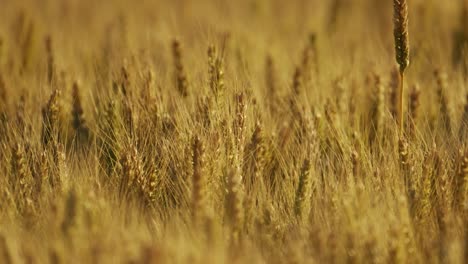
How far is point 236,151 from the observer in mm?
2824

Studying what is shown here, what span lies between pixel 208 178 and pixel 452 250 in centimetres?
80

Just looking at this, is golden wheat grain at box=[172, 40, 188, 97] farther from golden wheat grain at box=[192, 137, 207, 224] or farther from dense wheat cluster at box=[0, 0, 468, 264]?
golden wheat grain at box=[192, 137, 207, 224]

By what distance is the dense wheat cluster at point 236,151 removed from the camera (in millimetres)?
2281

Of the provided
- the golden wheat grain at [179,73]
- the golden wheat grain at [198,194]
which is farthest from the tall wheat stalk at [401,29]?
the golden wheat grain at [179,73]

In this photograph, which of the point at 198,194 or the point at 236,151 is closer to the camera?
the point at 198,194

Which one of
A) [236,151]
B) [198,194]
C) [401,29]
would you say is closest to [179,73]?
[236,151]

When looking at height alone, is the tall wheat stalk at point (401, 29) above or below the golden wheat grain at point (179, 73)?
above

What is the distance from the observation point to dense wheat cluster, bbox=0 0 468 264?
2281 mm

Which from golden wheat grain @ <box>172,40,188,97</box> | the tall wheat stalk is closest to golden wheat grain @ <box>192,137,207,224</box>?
the tall wheat stalk

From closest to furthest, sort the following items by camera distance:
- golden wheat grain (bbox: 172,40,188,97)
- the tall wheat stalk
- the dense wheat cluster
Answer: the dense wheat cluster → the tall wheat stalk → golden wheat grain (bbox: 172,40,188,97)

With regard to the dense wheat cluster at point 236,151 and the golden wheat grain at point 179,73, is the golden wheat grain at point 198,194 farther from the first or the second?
the golden wheat grain at point 179,73

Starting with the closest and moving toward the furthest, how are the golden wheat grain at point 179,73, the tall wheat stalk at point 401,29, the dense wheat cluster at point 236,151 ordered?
the dense wheat cluster at point 236,151 < the tall wheat stalk at point 401,29 < the golden wheat grain at point 179,73

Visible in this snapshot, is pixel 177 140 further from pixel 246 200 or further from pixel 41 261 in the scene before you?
pixel 41 261

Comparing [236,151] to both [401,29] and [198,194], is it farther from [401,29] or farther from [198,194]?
[401,29]
